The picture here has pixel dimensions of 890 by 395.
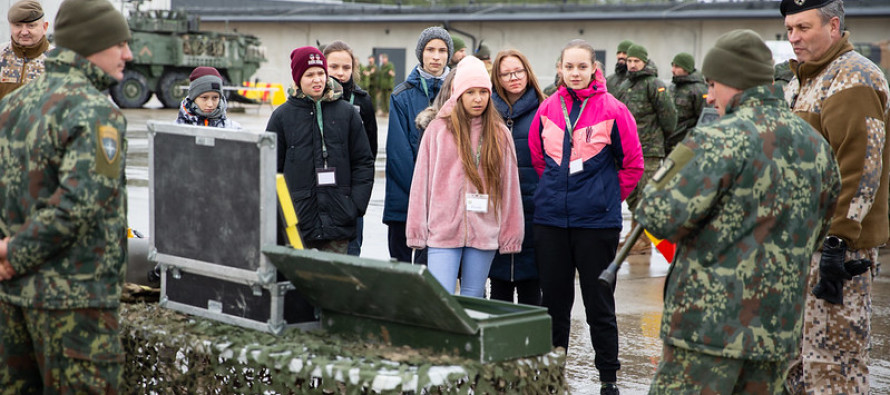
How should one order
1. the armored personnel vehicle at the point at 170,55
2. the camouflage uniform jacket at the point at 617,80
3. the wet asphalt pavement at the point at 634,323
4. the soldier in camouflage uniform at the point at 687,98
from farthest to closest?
1. the armored personnel vehicle at the point at 170,55
2. the soldier in camouflage uniform at the point at 687,98
3. the camouflage uniform jacket at the point at 617,80
4. the wet asphalt pavement at the point at 634,323

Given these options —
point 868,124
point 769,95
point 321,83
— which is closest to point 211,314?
point 321,83

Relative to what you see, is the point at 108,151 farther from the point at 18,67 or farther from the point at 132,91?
the point at 132,91

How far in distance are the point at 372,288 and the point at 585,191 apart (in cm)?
186

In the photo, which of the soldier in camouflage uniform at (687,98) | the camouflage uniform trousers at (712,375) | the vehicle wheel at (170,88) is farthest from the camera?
the vehicle wheel at (170,88)

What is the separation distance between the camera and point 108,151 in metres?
3.17

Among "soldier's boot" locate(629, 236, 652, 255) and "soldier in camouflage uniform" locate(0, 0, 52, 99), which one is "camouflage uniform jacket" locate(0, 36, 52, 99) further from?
"soldier's boot" locate(629, 236, 652, 255)

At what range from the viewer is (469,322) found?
10.5ft

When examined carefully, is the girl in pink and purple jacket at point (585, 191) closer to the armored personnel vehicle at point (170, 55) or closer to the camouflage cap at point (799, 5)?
the camouflage cap at point (799, 5)

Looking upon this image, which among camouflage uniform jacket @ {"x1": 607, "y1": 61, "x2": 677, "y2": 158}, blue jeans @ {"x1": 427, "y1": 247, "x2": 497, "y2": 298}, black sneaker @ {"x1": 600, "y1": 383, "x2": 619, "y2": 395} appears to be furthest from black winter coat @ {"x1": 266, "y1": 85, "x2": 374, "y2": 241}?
camouflage uniform jacket @ {"x1": 607, "y1": 61, "x2": 677, "y2": 158}

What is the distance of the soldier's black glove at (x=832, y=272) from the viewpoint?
13.2ft

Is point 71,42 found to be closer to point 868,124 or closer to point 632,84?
point 868,124

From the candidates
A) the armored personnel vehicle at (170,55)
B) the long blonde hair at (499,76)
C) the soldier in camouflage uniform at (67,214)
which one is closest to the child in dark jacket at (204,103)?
the long blonde hair at (499,76)

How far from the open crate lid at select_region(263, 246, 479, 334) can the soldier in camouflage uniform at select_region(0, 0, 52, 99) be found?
10.3 feet

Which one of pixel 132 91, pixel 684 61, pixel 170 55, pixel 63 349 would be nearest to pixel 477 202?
pixel 63 349
